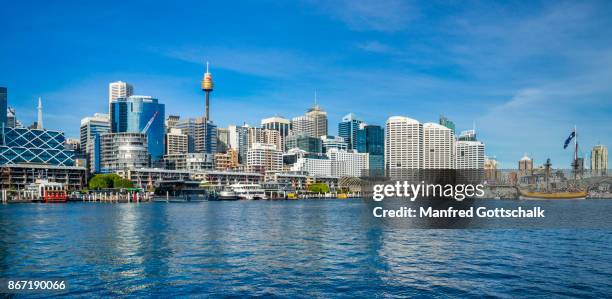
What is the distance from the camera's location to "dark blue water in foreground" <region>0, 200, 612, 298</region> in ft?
125

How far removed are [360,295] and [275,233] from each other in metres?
39.8

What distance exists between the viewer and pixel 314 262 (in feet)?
160

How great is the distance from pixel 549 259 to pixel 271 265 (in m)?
27.3

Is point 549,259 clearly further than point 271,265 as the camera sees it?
Yes

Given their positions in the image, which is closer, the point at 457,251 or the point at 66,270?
the point at 66,270

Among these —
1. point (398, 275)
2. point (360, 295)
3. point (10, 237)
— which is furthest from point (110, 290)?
point (10, 237)

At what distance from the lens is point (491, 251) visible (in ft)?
188

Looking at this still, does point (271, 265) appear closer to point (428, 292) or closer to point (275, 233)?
point (428, 292)

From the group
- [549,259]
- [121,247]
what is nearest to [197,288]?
[121,247]

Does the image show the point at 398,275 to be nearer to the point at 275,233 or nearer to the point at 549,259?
the point at 549,259

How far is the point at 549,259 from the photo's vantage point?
51562 mm

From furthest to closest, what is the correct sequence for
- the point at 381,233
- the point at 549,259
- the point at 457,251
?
the point at 381,233 < the point at 457,251 < the point at 549,259

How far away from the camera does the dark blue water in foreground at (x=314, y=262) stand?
38.1 metres

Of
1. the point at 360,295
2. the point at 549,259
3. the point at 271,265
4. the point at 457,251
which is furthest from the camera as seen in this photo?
the point at 457,251
